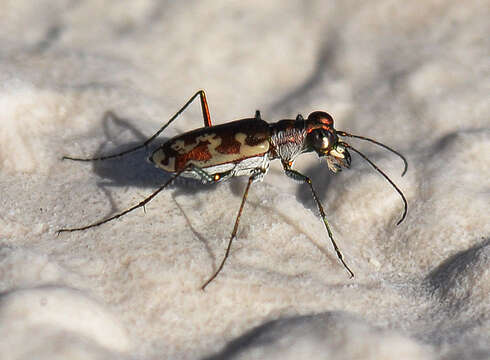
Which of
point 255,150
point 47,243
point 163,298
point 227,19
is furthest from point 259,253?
point 227,19

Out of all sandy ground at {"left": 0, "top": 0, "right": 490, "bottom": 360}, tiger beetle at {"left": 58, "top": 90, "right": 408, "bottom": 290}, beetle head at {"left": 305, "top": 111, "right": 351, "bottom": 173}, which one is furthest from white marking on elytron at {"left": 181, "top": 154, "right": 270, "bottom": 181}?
beetle head at {"left": 305, "top": 111, "right": 351, "bottom": 173}

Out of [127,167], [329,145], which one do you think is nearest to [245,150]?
[329,145]

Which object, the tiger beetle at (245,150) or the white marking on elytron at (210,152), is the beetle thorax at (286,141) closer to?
the tiger beetle at (245,150)

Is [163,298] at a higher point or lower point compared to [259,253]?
lower

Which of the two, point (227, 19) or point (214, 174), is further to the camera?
point (227, 19)

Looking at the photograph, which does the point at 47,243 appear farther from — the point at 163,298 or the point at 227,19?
the point at 227,19

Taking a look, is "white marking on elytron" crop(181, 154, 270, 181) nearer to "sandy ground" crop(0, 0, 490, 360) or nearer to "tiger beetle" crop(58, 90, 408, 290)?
"tiger beetle" crop(58, 90, 408, 290)

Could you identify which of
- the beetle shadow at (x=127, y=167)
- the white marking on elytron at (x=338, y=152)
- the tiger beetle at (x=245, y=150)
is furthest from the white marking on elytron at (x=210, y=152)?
the white marking on elytron at (x=338, y=152)
